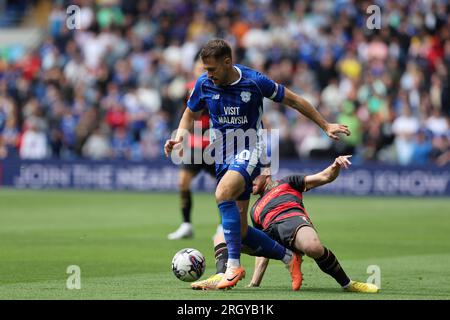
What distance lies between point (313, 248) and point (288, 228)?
1.52 ft

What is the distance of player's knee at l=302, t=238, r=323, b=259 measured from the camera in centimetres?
986

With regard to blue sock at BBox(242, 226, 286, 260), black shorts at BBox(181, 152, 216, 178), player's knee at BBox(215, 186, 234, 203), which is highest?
black shorts at BBox(181, 152, 216, 178)

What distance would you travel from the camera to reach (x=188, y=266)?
10.4 meters

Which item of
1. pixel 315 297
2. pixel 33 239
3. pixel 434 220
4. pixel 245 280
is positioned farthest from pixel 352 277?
pixel 434 220

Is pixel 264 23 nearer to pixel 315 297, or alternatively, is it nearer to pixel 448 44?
pixel 448 44

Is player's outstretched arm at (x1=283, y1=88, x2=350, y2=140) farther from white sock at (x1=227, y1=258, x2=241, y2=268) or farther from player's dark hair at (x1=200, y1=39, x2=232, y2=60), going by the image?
white sock at (x1=227, y1=258, x2=241, y2=268)

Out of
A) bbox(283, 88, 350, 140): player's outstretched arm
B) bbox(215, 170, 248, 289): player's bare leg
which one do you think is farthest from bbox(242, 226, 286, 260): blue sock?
bbox(283, 88, 350, 140): player's outstretched arm

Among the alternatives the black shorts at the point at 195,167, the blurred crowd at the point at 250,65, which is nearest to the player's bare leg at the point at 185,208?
the black shorts at the point at 195,167

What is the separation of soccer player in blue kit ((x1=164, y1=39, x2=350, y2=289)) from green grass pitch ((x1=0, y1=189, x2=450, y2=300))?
464 mm

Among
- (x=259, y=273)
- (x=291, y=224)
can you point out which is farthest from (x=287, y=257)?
(x=291, y=224)

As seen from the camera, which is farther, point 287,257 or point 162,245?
point 162,245

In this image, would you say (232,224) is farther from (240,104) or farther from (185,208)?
(185,208)

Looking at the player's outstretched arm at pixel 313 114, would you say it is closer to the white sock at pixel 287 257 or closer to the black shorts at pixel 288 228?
the black shorts at pixel 288 228
